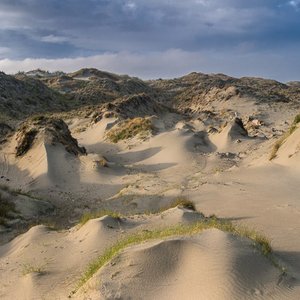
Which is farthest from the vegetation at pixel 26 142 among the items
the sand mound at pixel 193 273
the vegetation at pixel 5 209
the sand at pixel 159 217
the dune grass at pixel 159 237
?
the sand mound at pixel 193 273

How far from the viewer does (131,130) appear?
3036cm

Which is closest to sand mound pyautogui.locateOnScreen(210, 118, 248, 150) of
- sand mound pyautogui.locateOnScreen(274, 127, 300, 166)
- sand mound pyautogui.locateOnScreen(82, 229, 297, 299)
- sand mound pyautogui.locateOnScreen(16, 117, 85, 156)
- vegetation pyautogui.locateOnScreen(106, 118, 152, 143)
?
vegetation pyautogui.locateOnScreen(106, 118, 152, 143)

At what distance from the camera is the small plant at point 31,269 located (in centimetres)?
843

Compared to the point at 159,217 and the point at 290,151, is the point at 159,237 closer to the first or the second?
the point at 159,217

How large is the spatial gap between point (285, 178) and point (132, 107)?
85.8ft

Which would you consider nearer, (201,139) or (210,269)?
(210,269)

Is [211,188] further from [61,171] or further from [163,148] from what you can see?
[163,148]

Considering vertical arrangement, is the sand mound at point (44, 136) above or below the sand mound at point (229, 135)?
above

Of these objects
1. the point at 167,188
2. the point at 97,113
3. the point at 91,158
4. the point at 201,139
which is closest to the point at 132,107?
the point at 97,113

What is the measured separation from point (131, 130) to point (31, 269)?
71.9 feet

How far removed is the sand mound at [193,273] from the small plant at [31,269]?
1.71 meters

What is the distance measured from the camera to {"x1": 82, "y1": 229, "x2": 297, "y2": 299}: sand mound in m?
6.25

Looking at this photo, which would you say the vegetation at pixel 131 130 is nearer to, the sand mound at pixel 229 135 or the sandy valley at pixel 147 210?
the sandy valley at pixel 147 210

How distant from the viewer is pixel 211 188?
15562 millimetres
